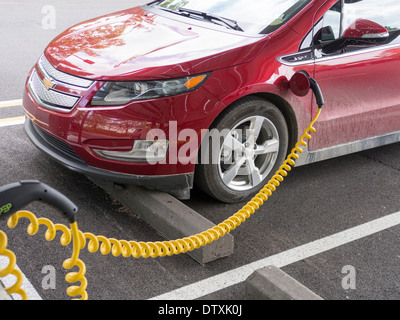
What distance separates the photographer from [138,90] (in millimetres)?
3656

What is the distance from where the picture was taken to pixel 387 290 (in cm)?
331

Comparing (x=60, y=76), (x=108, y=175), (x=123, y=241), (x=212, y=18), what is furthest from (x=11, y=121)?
(x=123, y=241)

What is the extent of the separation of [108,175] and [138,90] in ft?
2.03

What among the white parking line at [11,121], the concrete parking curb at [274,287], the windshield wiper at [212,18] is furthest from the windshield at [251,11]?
the white parking line at [11,121]

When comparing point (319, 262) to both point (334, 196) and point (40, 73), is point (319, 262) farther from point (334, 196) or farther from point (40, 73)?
point (40, 73)

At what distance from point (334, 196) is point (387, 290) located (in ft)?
4.22

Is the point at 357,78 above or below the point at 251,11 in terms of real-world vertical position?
below

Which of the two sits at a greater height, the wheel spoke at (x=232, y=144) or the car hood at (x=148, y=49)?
the car hood at (x=148, y=49)

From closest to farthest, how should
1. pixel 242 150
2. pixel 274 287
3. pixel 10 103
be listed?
1. pixel 274 287
2. pixel 242 150
3. pixel 10 103

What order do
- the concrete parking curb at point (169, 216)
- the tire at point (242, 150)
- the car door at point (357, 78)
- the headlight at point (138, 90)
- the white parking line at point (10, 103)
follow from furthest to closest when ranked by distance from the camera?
the white parking line at point (10, 103), the car door at point (357, 78), the tire at point (242, 150), the headlight at point (138, 90), the concrete parking curb at point (169, 216)

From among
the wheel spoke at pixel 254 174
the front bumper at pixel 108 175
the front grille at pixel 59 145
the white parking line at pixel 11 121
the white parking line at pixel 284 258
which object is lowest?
the white parking line at pixel 284 258

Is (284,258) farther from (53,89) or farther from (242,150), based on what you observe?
(53,89)

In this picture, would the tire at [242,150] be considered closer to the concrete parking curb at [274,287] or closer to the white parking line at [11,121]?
the concrete parking curb at [274,287]

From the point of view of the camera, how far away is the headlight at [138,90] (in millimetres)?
3641
